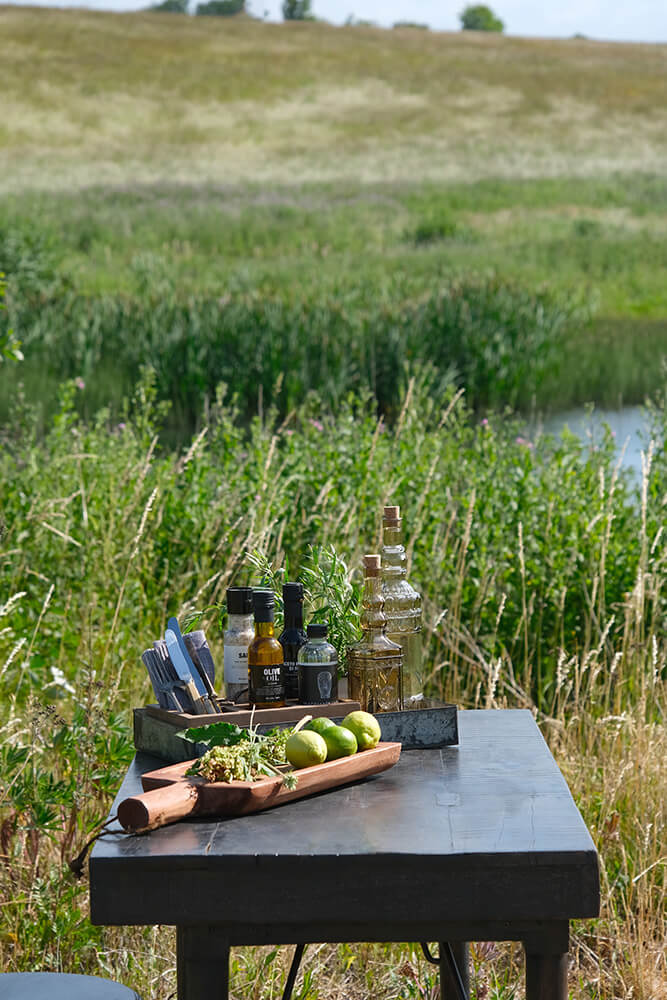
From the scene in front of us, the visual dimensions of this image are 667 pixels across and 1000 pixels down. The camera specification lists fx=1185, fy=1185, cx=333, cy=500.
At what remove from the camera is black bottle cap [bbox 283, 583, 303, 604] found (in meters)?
1.87

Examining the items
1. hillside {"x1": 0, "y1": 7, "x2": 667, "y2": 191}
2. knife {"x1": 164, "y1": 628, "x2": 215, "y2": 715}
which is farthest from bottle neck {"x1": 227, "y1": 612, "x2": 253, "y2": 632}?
hillside {"x1": 0, "y1": 7, "x2": 667, "y2": 191}

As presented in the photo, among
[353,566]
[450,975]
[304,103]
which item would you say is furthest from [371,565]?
[304,103]

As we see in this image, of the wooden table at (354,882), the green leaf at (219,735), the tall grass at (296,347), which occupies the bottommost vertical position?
the tall grass at (296,347)

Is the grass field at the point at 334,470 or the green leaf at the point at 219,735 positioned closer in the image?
the green leaf at the point at 219,735

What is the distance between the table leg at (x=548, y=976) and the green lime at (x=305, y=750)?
1.25ft

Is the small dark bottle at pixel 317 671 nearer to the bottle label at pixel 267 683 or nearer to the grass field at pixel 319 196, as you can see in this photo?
the bottle label at pixel 267 683

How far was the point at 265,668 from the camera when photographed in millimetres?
1816

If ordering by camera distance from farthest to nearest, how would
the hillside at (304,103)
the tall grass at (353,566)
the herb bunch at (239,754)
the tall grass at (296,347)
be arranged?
the hillside at (304,103) < the tall grass at (296,347) < the tall grass at (353,566) < the herb bunch at (239,754)

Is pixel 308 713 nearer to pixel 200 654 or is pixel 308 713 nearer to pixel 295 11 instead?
pixel 200 654

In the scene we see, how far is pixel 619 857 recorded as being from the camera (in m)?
2.84

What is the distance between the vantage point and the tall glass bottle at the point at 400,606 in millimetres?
1945

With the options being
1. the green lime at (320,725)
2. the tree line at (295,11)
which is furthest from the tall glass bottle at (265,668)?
the tree line at (295,11)

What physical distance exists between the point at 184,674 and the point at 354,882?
505 mm

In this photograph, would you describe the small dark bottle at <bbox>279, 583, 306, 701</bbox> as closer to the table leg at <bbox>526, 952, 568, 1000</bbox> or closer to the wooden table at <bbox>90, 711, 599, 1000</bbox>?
the wooden table at <bbox>90, 711, 599, 1000</bbox>
